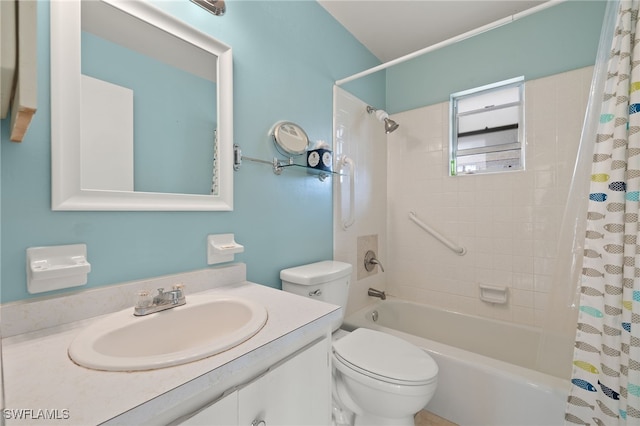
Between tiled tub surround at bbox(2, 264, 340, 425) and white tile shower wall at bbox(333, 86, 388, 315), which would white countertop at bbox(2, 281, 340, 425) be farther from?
white tile shower wall at bbox(333, 86, 388, 315)

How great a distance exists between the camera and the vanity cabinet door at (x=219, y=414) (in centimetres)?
51

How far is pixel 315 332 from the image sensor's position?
0.81 metres

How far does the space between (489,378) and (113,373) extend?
1.50m

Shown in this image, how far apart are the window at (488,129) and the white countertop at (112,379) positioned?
1.92m

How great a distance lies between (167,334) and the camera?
0.82m

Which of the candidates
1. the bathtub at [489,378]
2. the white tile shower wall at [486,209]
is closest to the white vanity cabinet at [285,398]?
the bathtub at [489,378]

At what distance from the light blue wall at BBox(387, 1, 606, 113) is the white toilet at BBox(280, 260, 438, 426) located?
5.58ft

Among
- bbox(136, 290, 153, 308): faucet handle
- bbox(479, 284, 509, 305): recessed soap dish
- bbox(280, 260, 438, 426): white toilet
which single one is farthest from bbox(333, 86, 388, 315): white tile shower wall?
bbox(136, 290, 153, 308): faucet handle

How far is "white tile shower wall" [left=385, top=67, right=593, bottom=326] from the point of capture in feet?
5.50

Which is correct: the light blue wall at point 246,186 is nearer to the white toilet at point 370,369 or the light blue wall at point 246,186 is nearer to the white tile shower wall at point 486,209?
the white toilet at point 370,369

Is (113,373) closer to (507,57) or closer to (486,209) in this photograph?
(486,209)

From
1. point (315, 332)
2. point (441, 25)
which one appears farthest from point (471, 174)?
point (315, 332)

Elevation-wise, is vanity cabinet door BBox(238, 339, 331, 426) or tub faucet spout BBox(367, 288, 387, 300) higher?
vanity cabinet door BBox(238, 339, 331, 426)

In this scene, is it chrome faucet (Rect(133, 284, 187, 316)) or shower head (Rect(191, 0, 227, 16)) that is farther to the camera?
shower head (Rect(191, 0, 227, 16))
